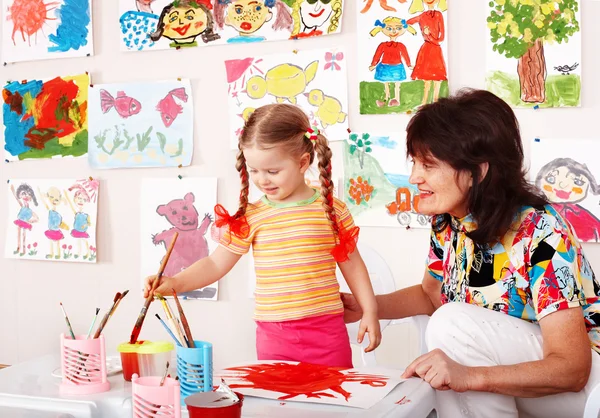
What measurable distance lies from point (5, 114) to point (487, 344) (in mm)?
1969

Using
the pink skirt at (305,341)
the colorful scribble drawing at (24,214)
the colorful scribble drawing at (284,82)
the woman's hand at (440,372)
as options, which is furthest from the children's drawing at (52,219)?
the woman's hand at (440,372)

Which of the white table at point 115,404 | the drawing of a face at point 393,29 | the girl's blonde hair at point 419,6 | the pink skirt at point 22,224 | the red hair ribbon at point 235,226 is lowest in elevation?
the white table at point 115,404

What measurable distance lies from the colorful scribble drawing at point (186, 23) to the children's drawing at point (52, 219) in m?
0.55

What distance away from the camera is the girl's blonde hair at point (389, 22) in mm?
2076

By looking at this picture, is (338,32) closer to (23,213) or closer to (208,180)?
(208,180)

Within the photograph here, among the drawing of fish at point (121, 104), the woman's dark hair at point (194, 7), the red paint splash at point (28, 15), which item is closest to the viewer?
the woman's dark hair at point (194, 7)

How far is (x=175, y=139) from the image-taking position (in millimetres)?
2373

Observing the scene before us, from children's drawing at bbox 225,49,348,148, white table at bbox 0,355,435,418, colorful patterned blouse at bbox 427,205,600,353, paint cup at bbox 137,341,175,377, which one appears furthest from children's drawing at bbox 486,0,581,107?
paint cup at bbox 137,341,175,377

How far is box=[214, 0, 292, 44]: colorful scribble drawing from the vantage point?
2.22 meters

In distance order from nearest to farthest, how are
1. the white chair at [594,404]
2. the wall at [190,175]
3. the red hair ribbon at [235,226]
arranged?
the white chair at [594,404] < the red hair ribbon at [235,226] < the wall at [190,175]

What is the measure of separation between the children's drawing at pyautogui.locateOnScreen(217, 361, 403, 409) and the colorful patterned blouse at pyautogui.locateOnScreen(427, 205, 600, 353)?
28 centimetres

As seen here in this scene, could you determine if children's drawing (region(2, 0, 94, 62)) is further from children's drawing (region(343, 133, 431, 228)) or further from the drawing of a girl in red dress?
the drawing of a girl in red dress

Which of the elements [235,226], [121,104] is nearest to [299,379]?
[235,226]

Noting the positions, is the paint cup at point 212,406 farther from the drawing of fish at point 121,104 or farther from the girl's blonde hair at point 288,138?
the drawing of fish at point 121,104
